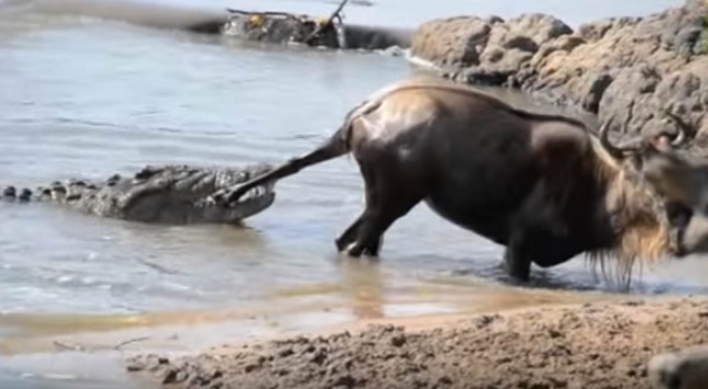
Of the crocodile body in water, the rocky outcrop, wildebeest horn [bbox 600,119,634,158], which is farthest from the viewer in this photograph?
the rocky outcrop

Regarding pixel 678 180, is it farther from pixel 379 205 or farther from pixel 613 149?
pixel 379 205

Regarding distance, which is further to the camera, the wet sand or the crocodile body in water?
the crocodile body in water

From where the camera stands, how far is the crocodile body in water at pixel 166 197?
1257 cm

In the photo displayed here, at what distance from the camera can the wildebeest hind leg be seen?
37.8 feet

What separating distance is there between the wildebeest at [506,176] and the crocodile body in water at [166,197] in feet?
4.19

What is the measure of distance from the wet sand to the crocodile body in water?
3589mm

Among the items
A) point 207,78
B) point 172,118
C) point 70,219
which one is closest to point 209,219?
point 70,219

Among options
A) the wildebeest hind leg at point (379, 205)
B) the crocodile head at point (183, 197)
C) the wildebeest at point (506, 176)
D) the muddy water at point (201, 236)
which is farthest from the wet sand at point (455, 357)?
the crocodile head at point (183, 197)

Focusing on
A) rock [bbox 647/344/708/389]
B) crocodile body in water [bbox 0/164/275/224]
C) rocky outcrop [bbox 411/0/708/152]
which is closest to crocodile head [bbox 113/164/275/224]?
crocodile body in water [bbox 0/164/275/224]

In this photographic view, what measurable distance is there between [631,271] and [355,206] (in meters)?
2.83

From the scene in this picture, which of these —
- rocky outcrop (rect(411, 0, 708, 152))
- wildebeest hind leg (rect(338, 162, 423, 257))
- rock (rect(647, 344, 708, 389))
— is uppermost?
rock (rect(647, 344, 708, 389))

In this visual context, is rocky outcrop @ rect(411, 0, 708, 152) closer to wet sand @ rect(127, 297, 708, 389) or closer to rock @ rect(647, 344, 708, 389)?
wet sand @ rect(127, 297, 708, 389)

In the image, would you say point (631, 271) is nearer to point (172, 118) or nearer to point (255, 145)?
point (255, 145)

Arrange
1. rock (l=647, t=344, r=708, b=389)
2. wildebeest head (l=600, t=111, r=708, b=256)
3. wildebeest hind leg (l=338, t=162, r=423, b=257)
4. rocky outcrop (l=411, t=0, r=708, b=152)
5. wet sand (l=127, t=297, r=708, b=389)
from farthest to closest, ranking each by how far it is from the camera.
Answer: rocky outcrop (l=411, t=0, r=708, b=152) → wildebeest hind leg (l=338, t=162, r=423, b=257) → wet sand (l=127, t=297, r=708, b=389) → wildebeest head (l=600, t=111, r=708, b=256) → rock (l=647, t=344, r=708, b=389)
